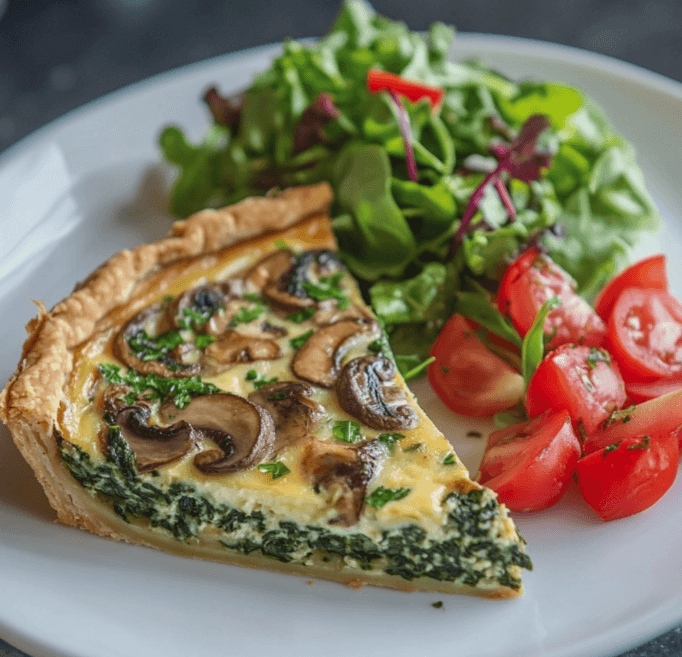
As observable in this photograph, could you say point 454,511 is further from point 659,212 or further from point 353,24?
point 353,24

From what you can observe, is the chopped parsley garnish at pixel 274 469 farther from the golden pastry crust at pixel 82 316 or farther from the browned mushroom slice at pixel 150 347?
the golden pastry crust at pixel 82 316

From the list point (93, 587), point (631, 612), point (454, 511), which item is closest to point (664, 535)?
point (631, 612)

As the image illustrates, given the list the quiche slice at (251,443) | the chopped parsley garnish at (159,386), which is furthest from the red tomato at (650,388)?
the chopped parsley garnish at (159,386)

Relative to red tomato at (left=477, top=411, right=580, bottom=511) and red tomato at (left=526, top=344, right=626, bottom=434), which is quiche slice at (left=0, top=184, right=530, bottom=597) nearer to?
red tomato at (left=477, top=411, right=580, bottom=511)

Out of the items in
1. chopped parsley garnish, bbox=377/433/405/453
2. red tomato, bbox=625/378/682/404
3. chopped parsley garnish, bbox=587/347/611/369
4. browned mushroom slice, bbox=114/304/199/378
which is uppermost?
browned mushroom slice, bbox=114/304/199/378

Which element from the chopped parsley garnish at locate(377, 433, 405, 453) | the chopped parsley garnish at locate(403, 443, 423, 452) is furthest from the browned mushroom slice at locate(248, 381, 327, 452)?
the chopped parsley garnish at locate(403, 443, 423, 452)

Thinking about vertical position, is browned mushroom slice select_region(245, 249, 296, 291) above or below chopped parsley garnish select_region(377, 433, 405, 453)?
above
